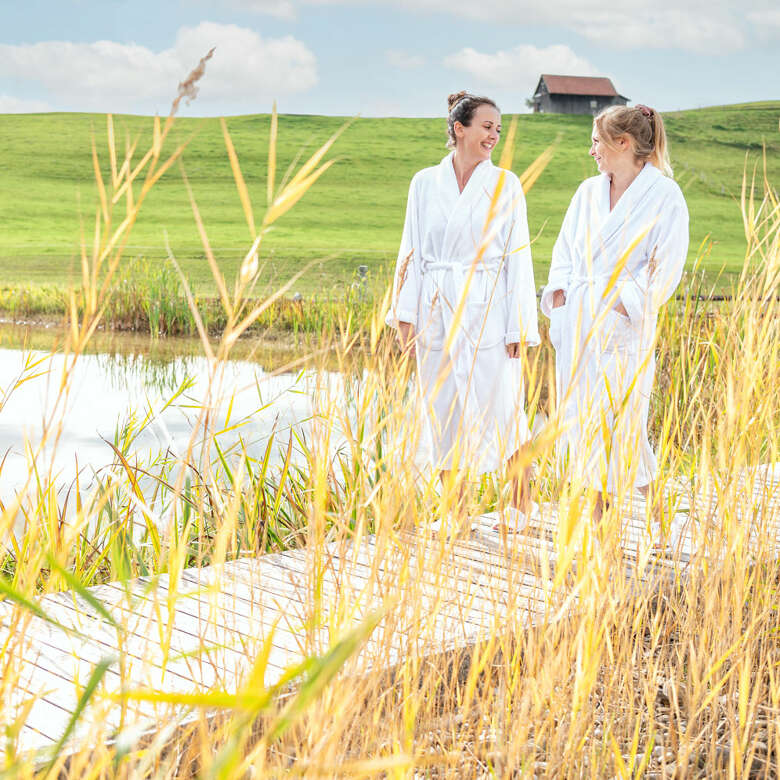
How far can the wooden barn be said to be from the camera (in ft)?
190

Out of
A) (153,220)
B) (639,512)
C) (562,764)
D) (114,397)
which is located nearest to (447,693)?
(562,764)

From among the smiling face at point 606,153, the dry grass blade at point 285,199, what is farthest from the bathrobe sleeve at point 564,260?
the dry grass blade at point 285,199

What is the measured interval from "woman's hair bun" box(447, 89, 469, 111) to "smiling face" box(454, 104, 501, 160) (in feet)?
0.22

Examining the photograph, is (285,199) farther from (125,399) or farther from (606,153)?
(125,399)

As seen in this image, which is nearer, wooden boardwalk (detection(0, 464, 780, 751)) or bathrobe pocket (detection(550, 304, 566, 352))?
wooden boardwalk (detection(0, 464, 780, 751))

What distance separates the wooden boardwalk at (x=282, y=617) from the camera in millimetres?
1234

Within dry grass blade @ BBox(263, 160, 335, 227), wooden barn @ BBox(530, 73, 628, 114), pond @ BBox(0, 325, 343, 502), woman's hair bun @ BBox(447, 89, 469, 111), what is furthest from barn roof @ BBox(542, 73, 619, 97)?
dry grass blade @ BBox(263, 160, 335, 227)

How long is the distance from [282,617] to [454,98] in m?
1.89

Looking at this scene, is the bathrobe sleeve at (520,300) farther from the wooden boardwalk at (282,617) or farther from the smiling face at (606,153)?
the wooden boardwalk at (282,617)

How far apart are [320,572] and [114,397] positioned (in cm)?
609

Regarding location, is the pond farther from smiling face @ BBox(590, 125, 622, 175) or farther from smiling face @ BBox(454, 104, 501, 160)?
smiling face @ BBox(590, 125, 622, 175)

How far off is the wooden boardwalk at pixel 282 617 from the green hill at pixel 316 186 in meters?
13.1

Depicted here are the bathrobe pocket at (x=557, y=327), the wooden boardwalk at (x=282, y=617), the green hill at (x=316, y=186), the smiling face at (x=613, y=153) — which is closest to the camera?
the wooden boardwalk at (x=282, y=617)

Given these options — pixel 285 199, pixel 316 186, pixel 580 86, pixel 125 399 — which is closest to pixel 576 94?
pixel 580 86
